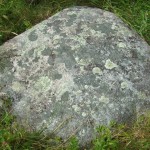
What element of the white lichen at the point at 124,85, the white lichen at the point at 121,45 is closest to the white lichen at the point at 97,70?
the white lichen at the point at 124,85

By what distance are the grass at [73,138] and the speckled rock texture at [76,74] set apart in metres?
0.10

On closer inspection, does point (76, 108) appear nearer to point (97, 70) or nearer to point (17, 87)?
point (97, 70)

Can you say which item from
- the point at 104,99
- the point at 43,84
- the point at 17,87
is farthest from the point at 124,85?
the point at 17,87

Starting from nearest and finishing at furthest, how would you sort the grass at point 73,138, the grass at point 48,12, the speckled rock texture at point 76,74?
1. the grass at point 73,138
2. the speckled rock texture at point 76,74
3. the grass at point 48,12

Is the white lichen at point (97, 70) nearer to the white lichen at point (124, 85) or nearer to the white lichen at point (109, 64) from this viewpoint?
the white lichen at point (109, 64)

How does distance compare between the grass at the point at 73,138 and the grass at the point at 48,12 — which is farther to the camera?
the grass at the point at 48,12

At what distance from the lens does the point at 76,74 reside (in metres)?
4.61

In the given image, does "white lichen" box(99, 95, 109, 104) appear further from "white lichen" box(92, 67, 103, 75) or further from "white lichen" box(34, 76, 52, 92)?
"white lichen" box(34, 76, 52, 92)

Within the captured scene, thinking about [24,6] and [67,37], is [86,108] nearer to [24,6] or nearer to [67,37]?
[67,37]

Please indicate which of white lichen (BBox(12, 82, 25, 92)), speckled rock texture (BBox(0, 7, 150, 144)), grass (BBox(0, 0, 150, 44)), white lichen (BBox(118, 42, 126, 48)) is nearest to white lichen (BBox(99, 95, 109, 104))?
speckled rock texture (BBox(0, 7, 150, 144))

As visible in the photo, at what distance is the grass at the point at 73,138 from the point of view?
4.04m

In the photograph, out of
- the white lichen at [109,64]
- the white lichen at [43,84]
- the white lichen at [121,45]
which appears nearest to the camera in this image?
the white lichen at [43,84]

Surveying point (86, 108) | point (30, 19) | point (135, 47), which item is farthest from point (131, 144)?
point (30, 19)

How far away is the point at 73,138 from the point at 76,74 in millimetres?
865
